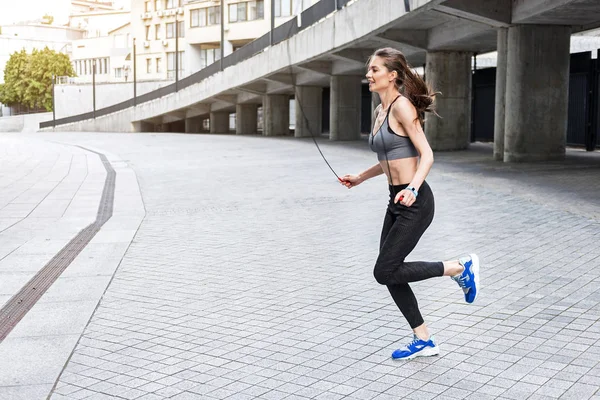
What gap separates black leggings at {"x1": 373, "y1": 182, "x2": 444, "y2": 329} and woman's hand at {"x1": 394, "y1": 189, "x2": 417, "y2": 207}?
20cm

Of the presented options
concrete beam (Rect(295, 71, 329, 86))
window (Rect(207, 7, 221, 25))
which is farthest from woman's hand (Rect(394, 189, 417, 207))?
window (Rect(207, 7, 221, 25))

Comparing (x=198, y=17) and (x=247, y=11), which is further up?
(x=198, y=17)

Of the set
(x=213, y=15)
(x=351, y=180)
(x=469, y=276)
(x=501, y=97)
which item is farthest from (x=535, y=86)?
(x=213, y=15)

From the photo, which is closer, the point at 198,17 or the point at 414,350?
the point at 414,350

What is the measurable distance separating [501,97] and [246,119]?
3226 cm

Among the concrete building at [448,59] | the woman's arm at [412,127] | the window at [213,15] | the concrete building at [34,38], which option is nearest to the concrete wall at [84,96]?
the window at [213,15]

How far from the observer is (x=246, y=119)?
51250mm

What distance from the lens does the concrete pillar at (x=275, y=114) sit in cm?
4494

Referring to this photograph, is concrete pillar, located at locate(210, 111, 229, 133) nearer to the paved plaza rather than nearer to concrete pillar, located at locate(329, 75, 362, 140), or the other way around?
concrete pillar, located at locate(329, 75, 362, 140)

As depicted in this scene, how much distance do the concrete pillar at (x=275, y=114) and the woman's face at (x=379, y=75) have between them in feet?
132

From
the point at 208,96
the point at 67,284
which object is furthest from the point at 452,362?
the point at 208,96

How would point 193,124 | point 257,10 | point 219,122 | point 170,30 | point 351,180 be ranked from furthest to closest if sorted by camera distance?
point 170,30, point 257,10, point 193,124, point 219,122, point 351,180

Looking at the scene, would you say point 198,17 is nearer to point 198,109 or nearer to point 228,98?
point 198,109

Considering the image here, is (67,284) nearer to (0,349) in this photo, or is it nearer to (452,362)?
(0,349)
